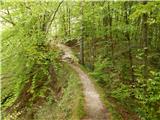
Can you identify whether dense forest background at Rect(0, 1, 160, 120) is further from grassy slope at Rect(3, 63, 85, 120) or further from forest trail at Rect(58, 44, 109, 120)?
forest trail at Rect(58, 44, 109, 120)

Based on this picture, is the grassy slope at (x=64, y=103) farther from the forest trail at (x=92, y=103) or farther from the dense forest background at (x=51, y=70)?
the forest trail at (x=92, y=103)

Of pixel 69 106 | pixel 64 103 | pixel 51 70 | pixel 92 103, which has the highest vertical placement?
Answer: pixel 51 70

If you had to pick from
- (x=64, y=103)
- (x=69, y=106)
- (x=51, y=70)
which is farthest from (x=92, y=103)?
(x=51, y=70)

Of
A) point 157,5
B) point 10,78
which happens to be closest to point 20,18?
point 10,78

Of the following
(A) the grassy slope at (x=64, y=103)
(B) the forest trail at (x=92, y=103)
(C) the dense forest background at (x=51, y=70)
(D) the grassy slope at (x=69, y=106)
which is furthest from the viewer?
(C) the dense forest background at (x=51, y=70)

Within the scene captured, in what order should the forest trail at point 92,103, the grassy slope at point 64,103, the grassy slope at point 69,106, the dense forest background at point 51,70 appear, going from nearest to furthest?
the forest trail at point 92,103 < the grassy slope at point 69,106 < the grassy slope at point 64,103 < the dense forest background at point 51,70

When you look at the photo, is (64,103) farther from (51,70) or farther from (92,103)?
(51,70)

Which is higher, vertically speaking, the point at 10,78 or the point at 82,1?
the point at 82,1

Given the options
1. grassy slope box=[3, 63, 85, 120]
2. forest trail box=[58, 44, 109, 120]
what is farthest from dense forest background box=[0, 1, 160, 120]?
forest trail box=[58, 44, 109, 120]

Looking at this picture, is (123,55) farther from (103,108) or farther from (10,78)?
(103,108)

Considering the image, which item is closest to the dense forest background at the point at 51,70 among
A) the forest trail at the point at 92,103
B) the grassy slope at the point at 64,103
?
the grassy slope at the point at 64,103

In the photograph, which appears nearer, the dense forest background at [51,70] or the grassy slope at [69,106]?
the grassy slope at [69,106]

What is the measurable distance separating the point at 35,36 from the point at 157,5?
709cm

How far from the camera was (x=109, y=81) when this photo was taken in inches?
734
